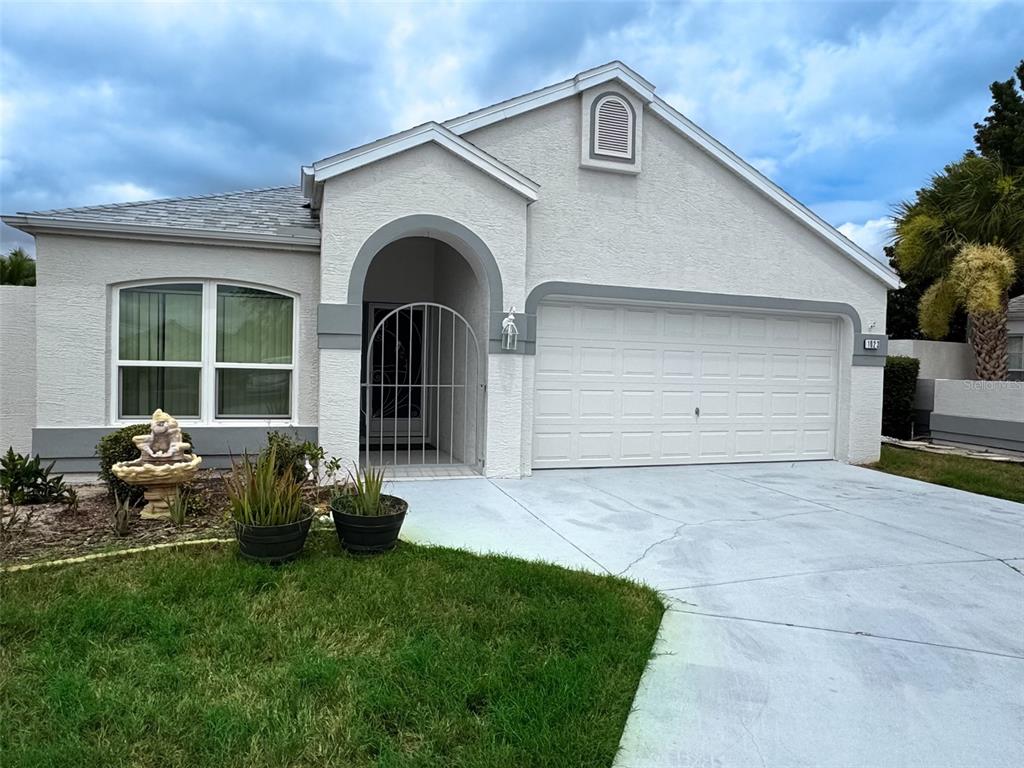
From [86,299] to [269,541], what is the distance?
4.92 meters

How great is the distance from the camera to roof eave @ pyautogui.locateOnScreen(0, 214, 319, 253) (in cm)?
742

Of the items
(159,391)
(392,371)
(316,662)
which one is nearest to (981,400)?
(392,371)

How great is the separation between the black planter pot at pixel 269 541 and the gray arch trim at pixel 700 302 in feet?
15.7

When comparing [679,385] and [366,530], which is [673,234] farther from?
[366,530]

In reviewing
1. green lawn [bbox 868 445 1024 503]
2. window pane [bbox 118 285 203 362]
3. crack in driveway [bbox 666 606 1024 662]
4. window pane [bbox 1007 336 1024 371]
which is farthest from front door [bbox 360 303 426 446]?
window pane [bbox 1007 336 1024 371]

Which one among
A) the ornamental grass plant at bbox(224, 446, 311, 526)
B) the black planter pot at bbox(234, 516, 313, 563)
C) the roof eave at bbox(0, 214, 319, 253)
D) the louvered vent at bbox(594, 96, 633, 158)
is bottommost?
the black planter pot at bbox(234, 516, 313, 563)

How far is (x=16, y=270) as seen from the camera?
603 inches

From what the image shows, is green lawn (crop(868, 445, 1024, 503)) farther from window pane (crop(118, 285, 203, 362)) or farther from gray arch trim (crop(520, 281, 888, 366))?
window pane (crop(118, 285, 203, 362))

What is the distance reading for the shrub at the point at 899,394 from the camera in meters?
14.5

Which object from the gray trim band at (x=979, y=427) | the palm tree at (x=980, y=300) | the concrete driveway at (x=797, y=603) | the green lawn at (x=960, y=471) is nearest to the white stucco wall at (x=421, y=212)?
the concrete driveway at (x=797, y=603)

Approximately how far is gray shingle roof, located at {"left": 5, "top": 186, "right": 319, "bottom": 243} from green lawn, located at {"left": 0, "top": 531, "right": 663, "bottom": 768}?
4544mm

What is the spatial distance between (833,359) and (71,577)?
36.3 ft

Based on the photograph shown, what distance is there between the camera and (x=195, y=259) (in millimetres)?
8039

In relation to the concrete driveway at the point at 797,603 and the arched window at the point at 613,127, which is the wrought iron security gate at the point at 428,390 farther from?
the arched window at the point at 613,127
